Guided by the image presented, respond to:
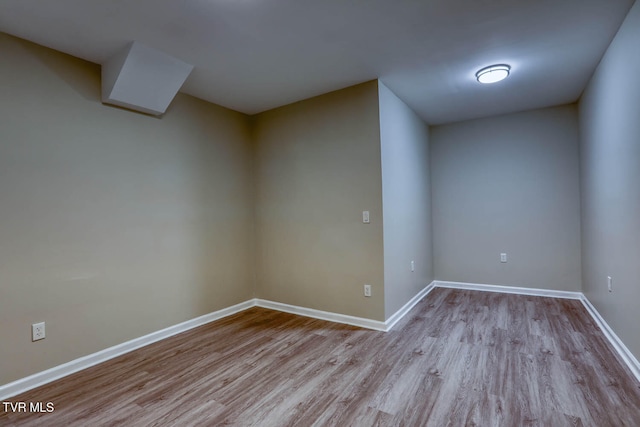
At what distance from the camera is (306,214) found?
11.6 ft

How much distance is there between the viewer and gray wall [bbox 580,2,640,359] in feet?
6.70

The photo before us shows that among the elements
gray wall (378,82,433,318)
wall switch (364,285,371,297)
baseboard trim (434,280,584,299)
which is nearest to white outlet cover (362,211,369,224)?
gray wall (378,82,433,318)

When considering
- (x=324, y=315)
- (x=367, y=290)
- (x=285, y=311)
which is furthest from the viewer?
(x=285, y=311)

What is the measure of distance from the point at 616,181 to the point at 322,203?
2.45 metres

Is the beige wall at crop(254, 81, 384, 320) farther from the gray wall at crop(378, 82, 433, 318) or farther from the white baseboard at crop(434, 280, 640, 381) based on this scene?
the white baseboard at crop(434, 280, 640, 381)

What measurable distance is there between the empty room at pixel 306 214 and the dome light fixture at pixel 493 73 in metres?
0.02

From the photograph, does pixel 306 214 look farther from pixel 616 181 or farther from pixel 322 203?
pixel 616 181

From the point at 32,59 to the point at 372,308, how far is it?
11.0 feet

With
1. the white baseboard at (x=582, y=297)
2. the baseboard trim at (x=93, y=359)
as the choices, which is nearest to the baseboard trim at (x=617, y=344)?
the white baseboard at (x=582, y=297)

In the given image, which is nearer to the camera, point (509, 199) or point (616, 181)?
point (616, 181)

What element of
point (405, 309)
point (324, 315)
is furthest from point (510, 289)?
point (324, 315)

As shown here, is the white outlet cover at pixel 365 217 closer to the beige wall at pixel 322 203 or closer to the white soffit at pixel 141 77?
the beige wall at pixel 322 203

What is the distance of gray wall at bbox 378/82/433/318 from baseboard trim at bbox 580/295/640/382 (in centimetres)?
172

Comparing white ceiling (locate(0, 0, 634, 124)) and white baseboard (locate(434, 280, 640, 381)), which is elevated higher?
white ceiling (locate(0, 0, 634, 124))
